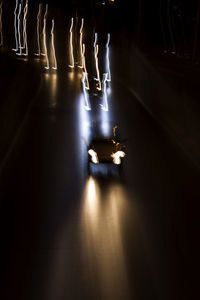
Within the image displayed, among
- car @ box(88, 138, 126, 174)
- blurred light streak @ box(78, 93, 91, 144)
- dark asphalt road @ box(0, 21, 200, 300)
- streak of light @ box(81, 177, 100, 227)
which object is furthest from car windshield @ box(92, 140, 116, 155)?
blurred light streak @ box(78, 93, 91, 144)

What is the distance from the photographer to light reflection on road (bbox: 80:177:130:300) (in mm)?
7547

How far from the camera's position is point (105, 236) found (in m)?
9.29

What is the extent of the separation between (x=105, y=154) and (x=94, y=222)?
11.5ft

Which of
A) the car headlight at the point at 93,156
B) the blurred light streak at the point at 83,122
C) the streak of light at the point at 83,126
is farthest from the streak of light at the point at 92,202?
the blurred light streak at the point at 83,122

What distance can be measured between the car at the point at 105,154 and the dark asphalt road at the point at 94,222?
35 centimetres

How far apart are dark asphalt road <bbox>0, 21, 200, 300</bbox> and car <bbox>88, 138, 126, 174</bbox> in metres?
0.35

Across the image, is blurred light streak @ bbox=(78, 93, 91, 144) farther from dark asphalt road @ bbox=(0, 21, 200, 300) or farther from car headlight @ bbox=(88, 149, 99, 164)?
car headlight @ bbox=(88, 149, 99, 164)

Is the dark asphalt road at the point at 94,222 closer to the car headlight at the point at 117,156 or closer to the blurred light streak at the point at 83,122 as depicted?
the blurred light streak at the point at 83,122

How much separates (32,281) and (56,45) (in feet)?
110

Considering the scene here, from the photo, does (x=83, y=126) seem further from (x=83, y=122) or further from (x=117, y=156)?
(x=117, y=156)

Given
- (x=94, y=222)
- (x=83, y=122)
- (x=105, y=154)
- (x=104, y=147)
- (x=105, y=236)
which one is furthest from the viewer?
(x=83, y=122)

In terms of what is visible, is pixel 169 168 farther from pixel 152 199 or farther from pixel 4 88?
pixel 4 88

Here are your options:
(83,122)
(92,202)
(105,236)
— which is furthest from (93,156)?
(83,122)

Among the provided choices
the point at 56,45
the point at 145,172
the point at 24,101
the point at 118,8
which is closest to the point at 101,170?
the point at 145,172
